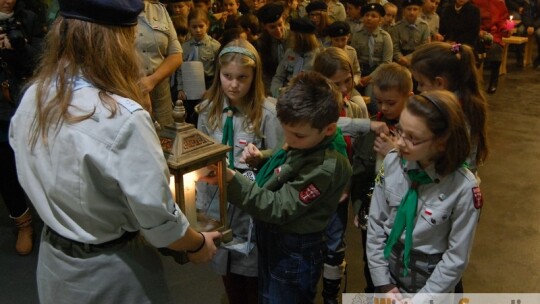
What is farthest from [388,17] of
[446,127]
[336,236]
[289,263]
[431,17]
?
[289,263]

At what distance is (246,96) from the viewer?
206 centimetres

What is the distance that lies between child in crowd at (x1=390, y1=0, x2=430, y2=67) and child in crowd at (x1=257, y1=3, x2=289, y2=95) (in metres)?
1.53

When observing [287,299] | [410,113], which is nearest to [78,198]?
[287,299]

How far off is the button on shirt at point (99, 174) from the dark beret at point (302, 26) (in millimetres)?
2863

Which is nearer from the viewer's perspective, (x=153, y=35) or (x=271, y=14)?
(x=153, y=35)

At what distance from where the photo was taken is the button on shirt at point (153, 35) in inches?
110

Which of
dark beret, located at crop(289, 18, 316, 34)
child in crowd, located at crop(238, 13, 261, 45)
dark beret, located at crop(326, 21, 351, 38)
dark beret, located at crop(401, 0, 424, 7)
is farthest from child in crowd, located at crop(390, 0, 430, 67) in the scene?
dark beret, located at crop(289, 18, 316, 34)

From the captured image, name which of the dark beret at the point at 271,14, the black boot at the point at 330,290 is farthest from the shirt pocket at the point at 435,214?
the dark beret at the point at 271,14

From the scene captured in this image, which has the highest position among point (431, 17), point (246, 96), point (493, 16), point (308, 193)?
point (246, 96)

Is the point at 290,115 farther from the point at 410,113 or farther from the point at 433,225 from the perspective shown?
the point at 433,225

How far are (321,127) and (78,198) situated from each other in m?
0.74

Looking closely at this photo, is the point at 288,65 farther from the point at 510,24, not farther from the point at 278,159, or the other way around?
the point at 510,24

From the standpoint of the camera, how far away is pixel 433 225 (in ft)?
5.38

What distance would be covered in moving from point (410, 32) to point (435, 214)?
4.03 m
